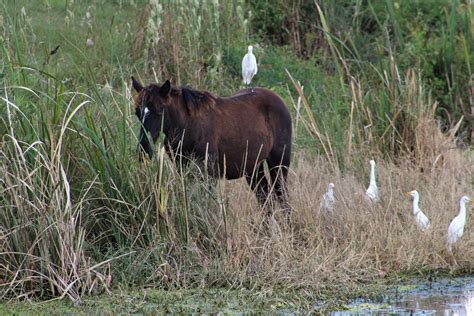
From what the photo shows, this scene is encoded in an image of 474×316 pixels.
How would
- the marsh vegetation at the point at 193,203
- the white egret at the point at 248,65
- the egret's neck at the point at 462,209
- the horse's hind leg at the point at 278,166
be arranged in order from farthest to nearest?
the white egret at the point at 248,65
the horse's hind leg at the point at 278,166
the egret's neck at the point at 462,209
the marsh vegetation at the point at 193,203

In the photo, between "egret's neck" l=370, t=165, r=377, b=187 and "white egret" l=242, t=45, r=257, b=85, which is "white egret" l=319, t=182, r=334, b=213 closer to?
"egret's neck" l=370, t=165, r=377, b=187

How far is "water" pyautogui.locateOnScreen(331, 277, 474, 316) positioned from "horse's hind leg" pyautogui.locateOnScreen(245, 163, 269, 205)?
5.58ft

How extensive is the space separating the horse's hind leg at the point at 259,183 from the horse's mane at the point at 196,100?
0.74m

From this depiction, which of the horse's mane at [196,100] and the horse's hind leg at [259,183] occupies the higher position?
the horse's mane at [196,100]

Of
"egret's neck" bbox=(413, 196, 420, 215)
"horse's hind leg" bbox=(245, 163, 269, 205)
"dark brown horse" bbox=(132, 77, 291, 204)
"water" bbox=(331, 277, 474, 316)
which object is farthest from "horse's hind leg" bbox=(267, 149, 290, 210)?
"water" bbox=(331, 277, 474, 316)

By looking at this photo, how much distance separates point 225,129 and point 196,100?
379mm

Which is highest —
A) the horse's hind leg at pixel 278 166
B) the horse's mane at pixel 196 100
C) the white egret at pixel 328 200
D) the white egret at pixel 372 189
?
the horse's mane at pixel 196 100

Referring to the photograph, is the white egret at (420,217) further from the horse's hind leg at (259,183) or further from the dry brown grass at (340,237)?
the horse's hind leg at (259,183)

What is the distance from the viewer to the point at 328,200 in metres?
8.74

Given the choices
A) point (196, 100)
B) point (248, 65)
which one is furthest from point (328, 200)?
point (248, 65)

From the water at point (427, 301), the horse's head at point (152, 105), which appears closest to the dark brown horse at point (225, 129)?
the horse's head at point (152, 105)

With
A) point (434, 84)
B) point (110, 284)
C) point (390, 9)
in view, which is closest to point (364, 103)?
point (390, 9)

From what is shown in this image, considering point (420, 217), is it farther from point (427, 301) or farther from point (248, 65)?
point (248, 65)

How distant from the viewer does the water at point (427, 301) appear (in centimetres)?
714
